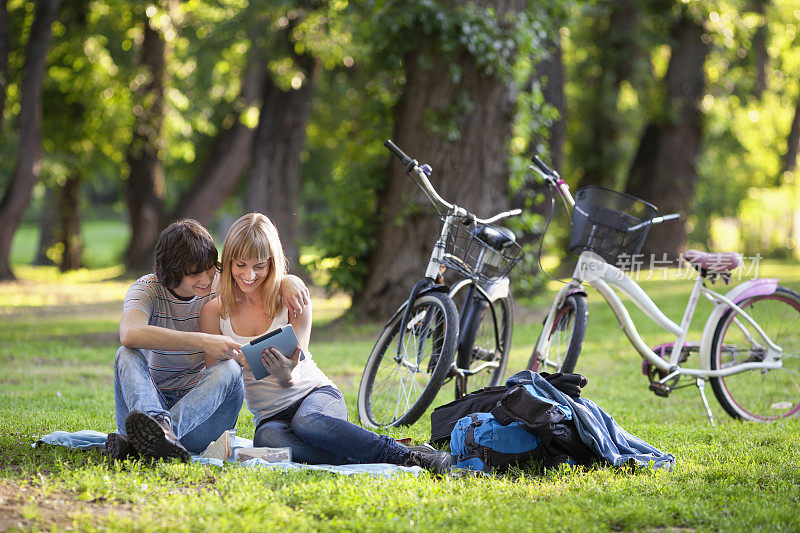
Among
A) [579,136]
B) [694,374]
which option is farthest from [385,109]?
[579,136]

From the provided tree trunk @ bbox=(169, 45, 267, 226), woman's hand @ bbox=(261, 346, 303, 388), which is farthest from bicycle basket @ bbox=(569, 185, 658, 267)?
tree trunk @ bbox=(169, 45, 267, 226)

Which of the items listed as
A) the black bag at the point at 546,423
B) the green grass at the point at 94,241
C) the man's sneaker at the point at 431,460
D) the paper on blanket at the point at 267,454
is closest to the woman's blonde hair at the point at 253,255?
the paper on blanket at the point at 267,454

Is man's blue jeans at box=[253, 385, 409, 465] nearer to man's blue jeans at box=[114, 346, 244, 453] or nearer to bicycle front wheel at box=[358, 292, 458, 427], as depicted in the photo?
man's blue jeans at box=[114, 346, 244, 453]

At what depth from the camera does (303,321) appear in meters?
4.01

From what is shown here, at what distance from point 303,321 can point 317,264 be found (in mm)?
5676

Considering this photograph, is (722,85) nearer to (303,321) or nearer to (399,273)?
(399,273)

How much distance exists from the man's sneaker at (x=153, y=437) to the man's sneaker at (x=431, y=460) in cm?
98

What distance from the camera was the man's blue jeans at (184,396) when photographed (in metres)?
3.66

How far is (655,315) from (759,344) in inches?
25.3

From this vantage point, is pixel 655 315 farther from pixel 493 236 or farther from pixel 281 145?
pixel 281 145

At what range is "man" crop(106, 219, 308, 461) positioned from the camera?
3.61m

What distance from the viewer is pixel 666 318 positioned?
514 cm

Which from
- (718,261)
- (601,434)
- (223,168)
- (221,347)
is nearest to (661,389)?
(718,261)

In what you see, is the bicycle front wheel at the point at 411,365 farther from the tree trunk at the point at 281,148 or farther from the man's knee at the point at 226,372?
the tree trunk at the point at 281,148
